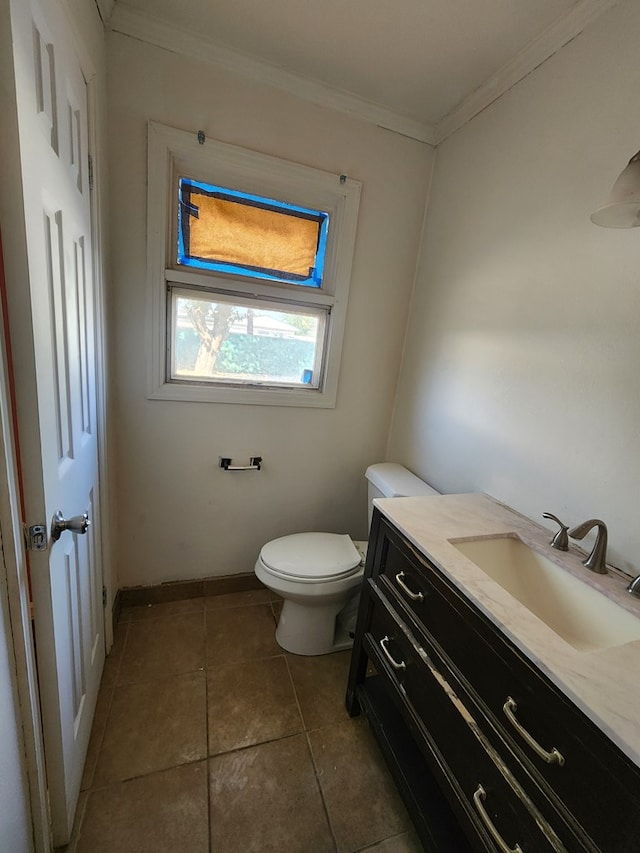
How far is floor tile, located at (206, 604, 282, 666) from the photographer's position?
5.01 ft

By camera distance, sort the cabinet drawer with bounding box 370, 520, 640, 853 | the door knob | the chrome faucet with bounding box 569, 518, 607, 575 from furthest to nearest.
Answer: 1. the chrome faucet with bounding box 569, 518, 607, 575
2. the door knob
3. the cabinet drawer with bounding box 370, 520, 640, 853

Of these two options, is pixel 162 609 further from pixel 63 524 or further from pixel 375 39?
pixel 375 39

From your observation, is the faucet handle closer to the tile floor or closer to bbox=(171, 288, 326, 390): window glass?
the tile floor

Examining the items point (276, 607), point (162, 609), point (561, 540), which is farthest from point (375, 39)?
point (162, 609)

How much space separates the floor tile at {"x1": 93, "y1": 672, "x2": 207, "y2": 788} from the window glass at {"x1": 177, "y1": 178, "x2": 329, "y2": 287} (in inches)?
68.5

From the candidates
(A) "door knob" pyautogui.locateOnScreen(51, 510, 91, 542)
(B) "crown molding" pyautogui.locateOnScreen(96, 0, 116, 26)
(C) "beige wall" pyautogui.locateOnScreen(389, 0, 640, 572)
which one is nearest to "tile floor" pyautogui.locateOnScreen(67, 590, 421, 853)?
(A) "door knob" pyautogui.locateOnScreen(51, 510, 91, 542)

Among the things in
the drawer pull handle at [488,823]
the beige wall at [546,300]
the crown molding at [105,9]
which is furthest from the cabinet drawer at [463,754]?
the crown molding at [105,9]

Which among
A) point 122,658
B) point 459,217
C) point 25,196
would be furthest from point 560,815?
point 459,217

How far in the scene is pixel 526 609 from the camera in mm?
724

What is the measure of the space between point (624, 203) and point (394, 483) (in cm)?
117

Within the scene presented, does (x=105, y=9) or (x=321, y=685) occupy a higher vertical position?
(x=105, y=9)

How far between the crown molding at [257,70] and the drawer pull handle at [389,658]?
2064 mm

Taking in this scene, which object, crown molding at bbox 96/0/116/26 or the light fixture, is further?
crown molding at bbox 96/0/116/26

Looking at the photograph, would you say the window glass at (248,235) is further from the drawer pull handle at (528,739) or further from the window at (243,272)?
the drawer pull handle at (528,739)
